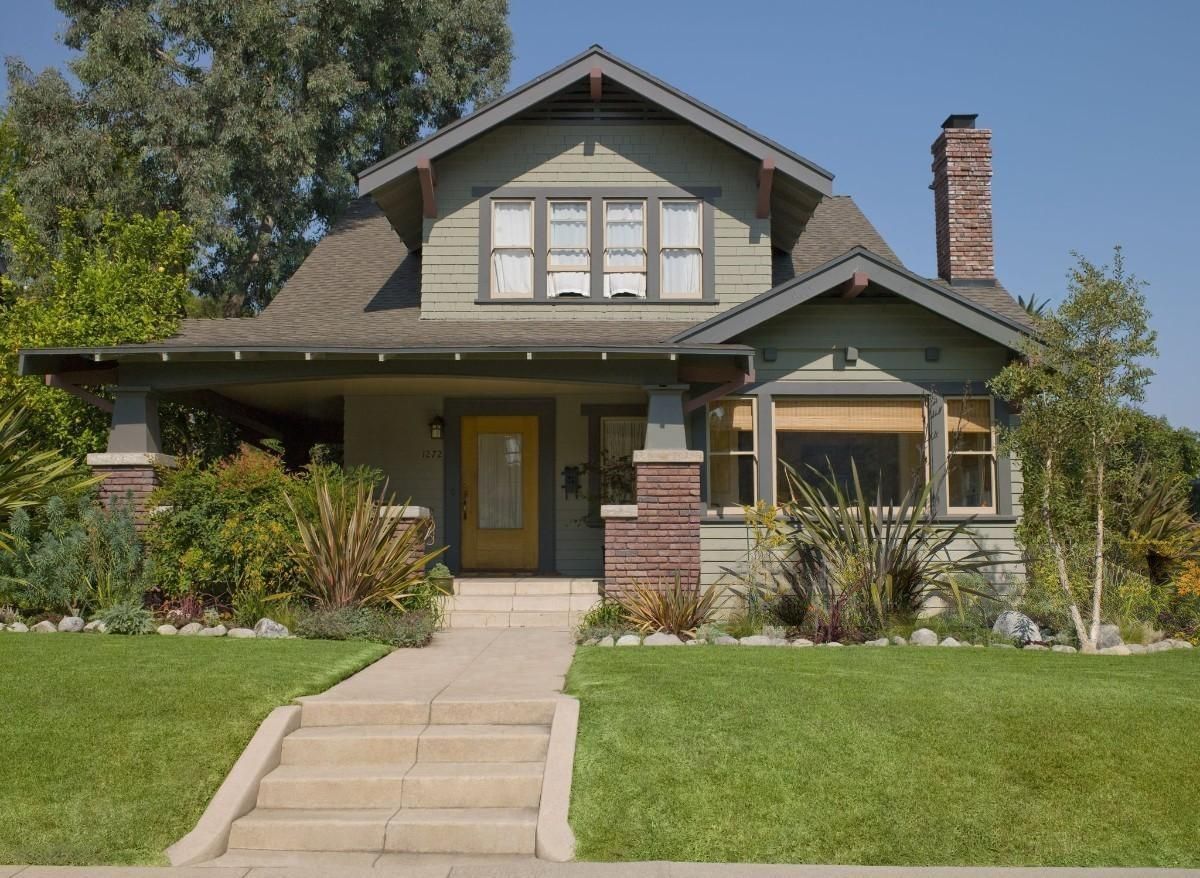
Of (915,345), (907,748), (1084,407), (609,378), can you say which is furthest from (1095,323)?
(907,748)

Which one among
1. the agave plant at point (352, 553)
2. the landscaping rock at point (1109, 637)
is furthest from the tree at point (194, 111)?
the landscaping rock at point (1109, 637)

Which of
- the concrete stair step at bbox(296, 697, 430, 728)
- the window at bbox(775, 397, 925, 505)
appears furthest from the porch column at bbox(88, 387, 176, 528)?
the window at bbox(775, 397, 925, 505)

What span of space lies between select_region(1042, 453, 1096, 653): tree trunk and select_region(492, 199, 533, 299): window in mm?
6663

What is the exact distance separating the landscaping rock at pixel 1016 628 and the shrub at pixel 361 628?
229 inches

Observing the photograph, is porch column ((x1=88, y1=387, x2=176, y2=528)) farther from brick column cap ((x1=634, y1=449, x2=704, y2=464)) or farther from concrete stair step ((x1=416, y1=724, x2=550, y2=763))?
concrete stair step ((x1=416, y1=724, x2=550, y2=763))

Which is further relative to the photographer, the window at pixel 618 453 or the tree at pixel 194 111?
the tree at pixel 194 111

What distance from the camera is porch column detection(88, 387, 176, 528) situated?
39.7 feet

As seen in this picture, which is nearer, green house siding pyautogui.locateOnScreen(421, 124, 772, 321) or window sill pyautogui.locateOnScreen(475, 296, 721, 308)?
window sill pyautogui.locateOnScreen(475, 296, 721, 308)

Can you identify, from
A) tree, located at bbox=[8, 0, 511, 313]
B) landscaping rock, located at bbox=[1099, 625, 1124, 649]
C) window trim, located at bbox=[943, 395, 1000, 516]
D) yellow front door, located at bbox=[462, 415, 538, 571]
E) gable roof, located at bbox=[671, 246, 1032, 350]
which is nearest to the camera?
landscaping rock, located at bbox=[1099, 625, 1124, 649]

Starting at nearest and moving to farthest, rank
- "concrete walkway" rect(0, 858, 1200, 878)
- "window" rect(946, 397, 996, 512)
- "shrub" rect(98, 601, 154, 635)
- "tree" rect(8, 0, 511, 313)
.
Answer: "concrete walkway" rect(0, 858, 1200, 878) < "shrub" rect(98, 601, 154, 635) < "window" rect(946, 397, 996, 512) < "tree" rect(8, 0, 511, 313)

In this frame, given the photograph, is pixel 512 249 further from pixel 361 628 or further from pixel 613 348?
pixel 361 628

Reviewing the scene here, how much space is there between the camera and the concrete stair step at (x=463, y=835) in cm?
587

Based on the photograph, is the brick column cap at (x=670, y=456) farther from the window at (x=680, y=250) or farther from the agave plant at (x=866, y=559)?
the window at (x=680, y=250)

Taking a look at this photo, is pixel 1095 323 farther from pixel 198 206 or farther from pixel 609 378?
pixel 198 206
